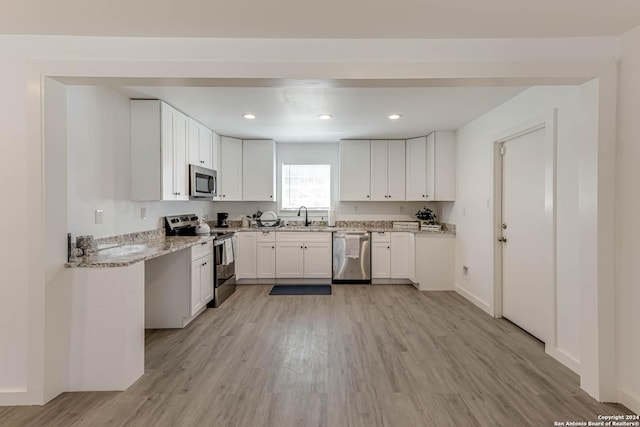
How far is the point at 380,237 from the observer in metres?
5.14

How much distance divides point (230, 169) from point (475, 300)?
4.10 meters

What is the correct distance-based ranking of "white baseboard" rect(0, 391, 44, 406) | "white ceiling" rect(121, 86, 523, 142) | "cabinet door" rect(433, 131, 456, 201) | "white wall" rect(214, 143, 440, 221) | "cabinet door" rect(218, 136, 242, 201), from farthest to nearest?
"white wall" rect(214, 143, 440, 221), "cabinet door" rect(218, 136, 242, 201), "cabinet door" rect(433, 131, 456, 201), "white ceiling" rect(121, 86, 523, 142), "white baseboard" rect(0, 391, 44, 406)

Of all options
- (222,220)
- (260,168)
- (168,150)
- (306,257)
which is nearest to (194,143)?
(168,150)

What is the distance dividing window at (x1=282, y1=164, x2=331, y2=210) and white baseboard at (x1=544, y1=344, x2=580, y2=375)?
150 inches

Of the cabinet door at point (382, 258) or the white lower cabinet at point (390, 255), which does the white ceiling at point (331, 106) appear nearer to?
the white lower cabinet at point (390, 255)

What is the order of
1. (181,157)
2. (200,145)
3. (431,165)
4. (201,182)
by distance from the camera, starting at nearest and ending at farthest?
(181,157), (201,182), (200,145), (431,165)

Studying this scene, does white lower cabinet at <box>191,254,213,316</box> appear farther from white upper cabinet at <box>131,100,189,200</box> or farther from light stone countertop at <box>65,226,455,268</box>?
white upper cabinet at <box>131,100,189,200</box>

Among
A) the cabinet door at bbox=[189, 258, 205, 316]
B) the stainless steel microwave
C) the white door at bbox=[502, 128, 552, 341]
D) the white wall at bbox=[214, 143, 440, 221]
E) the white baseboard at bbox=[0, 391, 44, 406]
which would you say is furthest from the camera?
the white wall at bbox=[214, 143, 440, 221]

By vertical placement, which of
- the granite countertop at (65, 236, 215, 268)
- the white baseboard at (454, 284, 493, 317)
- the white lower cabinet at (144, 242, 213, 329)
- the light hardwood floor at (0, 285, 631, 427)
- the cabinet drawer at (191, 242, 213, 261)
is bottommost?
the light hardwood floor at (0, 285, 631, 427)

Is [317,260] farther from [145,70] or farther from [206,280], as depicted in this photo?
[145,70]

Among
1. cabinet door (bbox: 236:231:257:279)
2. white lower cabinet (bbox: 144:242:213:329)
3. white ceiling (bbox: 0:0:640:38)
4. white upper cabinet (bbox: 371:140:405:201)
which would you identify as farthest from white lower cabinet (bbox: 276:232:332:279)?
white ceiling (bbox: 0:0:640:38)

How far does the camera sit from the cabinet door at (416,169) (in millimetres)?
5113

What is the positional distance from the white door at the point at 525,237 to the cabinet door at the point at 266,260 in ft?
10.5

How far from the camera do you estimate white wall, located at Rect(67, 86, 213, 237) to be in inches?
103
